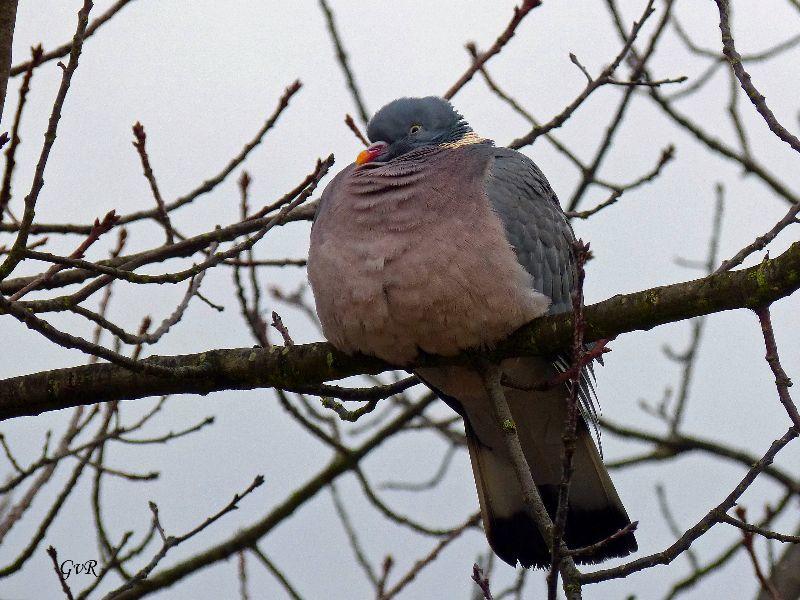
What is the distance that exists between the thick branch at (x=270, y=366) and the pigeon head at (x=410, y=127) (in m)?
1.05

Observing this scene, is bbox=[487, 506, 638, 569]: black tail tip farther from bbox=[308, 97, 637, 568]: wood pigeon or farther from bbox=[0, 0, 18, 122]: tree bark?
bbox=[0, 0, 18, 122]: tree bark

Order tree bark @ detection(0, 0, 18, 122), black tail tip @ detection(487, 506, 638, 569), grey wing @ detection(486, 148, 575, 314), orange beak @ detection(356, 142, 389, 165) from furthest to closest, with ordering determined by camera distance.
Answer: orange beak @ detection(356, 142, 389, 165) → black tail tip @ detection(487, 506, 638, 569) → grey wing @ detection(486, 148, 575, 314) → tree bark @ detection(0, 0, 18, 122)

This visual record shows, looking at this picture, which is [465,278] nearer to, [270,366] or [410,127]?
[270,366]

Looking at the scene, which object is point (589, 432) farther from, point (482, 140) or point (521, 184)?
point (482, 140)

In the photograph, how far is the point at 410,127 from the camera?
4.76 metres

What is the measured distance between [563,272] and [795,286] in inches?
50.1

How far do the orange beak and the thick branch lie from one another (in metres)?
0.91

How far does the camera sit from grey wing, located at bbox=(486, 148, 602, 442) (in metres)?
4.10

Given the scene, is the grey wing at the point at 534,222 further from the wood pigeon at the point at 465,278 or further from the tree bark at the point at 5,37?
the tree bark at the point at 5,37

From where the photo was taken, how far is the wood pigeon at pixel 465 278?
3854mm

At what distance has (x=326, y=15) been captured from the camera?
199 inches

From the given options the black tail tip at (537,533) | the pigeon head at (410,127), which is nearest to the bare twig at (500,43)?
the pigeon head at (410,127)

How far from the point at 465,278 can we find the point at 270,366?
747 mm

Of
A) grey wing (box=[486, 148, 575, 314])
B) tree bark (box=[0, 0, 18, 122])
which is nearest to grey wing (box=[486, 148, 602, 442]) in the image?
grey wing (box=[486, 148, 575, 314])
